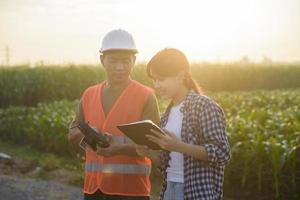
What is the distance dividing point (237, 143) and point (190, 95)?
4588 mm

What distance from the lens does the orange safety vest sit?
3311 mm

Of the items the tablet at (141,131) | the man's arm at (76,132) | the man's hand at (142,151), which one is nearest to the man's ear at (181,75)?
the tablet at (141,131)

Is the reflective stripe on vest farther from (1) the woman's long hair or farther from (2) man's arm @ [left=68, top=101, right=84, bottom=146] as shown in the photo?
(1) the woman's long hair

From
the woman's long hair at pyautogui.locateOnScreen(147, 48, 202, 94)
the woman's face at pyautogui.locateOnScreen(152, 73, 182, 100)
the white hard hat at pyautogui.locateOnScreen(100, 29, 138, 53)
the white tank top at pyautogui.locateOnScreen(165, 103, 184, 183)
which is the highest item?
the white hard hat at pyautogui.locateOnScreen(100, 29, 138, 53)

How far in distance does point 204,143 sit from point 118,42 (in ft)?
2.56

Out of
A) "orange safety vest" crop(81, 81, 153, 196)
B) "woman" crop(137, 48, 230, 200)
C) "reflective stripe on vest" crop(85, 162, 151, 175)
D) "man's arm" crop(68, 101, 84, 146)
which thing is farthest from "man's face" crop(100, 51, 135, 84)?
"reflective stripe on vest" crop(85, 162, 151, 175)

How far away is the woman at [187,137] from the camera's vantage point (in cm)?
287

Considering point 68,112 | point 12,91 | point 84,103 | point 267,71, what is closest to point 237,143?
point 84,103

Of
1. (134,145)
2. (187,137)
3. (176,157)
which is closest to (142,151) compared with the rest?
(134,145)

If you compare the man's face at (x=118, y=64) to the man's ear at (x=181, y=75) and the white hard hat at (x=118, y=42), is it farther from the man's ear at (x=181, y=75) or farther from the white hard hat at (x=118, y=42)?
the man's ear at (x=181, y=75)

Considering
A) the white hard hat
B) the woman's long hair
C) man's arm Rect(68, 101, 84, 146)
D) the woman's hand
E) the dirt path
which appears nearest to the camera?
the woman's hand

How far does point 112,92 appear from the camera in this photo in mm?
3434

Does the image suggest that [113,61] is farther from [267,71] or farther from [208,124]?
[267,71]

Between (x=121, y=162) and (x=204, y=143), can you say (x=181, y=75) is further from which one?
(x=121, y=162)
